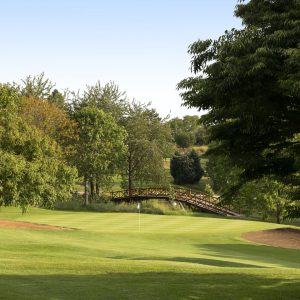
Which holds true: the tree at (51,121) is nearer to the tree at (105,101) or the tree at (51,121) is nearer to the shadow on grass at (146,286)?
the tree at (105,101)

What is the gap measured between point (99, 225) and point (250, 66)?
32.8 m

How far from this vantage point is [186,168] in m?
88.4

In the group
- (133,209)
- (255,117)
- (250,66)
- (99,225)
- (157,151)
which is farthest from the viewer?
(157,151)

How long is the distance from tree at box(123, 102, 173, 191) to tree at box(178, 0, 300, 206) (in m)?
55.3

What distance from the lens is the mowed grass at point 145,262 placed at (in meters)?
12.5

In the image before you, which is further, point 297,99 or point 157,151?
point 157,151

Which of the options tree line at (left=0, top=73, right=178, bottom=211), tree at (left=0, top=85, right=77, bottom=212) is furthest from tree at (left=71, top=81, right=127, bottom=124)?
tree at (left=0, top=85, right=77, bottom=212)

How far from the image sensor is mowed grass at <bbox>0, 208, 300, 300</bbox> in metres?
12.5

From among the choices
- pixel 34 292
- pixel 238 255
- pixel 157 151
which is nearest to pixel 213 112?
pixel 34 292

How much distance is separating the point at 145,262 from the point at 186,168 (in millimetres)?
69413

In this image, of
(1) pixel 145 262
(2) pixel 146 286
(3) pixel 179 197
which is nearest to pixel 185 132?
(3) pixel 179 197

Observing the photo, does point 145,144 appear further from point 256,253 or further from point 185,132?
point 185,132

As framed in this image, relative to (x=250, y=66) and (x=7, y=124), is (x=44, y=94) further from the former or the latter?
(x=250, y=66)

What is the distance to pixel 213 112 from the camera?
38.0 ft
